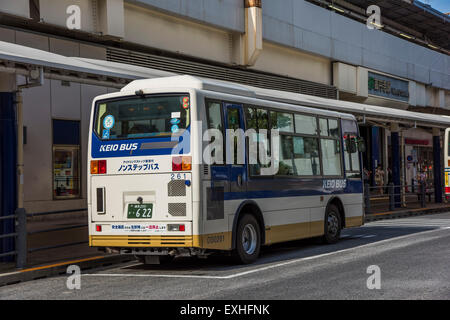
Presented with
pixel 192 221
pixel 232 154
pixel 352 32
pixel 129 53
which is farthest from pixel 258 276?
pixel 352 32

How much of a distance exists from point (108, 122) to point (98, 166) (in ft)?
2.58

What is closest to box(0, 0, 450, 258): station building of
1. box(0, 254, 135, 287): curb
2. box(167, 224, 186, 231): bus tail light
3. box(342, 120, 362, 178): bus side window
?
box(0, 254, 135, 287): curb

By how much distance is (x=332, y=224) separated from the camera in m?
15.3

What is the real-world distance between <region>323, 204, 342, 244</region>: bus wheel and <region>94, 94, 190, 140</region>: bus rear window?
17.4 feet

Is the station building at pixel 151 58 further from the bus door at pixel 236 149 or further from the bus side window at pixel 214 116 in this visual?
the bus door at pixel 236 149

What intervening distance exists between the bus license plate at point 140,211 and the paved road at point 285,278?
96 centimetres

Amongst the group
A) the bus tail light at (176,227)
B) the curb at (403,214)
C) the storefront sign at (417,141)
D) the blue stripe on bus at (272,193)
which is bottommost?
the curb at (403,214)

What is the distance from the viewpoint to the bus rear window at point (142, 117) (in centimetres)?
1095

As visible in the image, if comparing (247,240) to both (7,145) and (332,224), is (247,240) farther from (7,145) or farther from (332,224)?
(7,145)

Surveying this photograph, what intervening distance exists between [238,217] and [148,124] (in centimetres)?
226

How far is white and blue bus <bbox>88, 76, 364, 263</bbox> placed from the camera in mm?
10742

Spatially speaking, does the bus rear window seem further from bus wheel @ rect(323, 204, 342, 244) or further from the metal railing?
the metal railing

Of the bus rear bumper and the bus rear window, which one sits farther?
the bus rear window

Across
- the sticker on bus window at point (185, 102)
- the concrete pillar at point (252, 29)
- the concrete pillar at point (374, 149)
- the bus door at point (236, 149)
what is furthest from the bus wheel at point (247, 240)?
the concrete pillar at point (374, 149)
